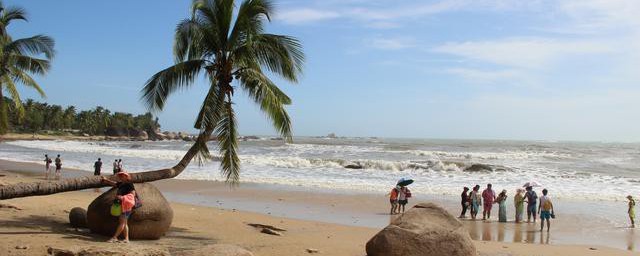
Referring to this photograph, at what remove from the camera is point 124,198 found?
865 centimetres

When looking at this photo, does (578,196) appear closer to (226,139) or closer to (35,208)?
(226,139)

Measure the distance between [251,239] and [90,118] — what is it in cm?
11134

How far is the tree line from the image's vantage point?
96.9 metres

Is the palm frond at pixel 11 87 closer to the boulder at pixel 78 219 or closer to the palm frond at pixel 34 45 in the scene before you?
the palm frond at pixel 34 45

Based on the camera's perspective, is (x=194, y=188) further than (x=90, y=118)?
No

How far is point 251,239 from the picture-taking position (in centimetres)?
1092

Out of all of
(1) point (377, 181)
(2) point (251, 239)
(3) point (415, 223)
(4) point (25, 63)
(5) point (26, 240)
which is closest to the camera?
(5) point (26, 240)

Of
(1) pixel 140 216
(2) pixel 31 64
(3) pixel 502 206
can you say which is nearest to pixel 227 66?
(1) pixel 140 216

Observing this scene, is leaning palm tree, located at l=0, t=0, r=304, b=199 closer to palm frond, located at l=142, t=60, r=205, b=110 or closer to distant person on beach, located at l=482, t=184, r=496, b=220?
palm frond, located at l=142, t=60, r=205, b=110

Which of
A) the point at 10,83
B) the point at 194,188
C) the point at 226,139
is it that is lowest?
the point at 194,188

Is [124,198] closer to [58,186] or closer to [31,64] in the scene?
[58,186]

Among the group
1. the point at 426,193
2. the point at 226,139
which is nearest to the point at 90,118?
the point at 426,193

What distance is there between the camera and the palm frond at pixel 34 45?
14703 millimetres

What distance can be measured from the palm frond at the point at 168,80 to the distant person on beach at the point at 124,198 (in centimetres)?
322
